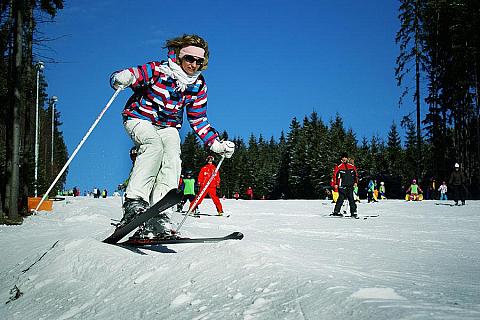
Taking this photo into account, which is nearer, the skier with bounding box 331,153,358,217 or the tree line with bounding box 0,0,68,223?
the tree line with bounding box 0,0,68,223

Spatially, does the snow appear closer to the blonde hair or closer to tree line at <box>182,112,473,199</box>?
the blonde hair

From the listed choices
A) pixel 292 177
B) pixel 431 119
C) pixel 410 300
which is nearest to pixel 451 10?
pixel 431 119

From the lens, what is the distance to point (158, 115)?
432cm

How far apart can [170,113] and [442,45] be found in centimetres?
3402

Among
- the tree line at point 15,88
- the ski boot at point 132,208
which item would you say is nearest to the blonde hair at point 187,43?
the ski boot at point 132,208

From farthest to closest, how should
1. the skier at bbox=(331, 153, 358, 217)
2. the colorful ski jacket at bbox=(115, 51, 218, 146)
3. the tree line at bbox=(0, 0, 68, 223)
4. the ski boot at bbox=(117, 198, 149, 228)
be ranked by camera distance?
the skier at bbox=(331, 153, 358, 217)
the tree line at bbox=(0, 0, 68, 223)
the colorful ski jacket at bbox=(115, 51, 218, 146)
the ski boot at bbox=(117, 198, 149, 228)

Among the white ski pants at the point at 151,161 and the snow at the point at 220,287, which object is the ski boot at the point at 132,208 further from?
the snow at the point at 220,287

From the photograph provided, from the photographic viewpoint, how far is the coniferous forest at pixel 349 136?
12.2m

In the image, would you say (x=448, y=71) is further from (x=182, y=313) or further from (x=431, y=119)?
(x=182, y=313)

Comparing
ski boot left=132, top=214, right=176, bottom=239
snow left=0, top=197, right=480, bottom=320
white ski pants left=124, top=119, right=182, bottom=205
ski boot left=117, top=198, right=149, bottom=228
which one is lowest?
snow left=0, top=197, right=480, bottom=320

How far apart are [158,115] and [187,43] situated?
2.71ft

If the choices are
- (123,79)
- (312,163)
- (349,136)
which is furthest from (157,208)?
(349,136)

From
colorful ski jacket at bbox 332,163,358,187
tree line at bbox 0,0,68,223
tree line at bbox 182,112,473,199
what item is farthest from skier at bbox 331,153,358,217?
tree line at bbox 182,112,473,199

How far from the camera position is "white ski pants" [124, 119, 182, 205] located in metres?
4.18
